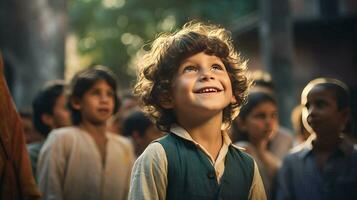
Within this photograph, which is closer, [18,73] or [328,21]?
[18,73]

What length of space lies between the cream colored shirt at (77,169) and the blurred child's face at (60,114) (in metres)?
0.73

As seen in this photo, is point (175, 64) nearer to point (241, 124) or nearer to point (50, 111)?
point (241, 124)

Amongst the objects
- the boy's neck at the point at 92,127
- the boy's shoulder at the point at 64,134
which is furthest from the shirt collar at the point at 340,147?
the boy's shoulder at the point at 64,134

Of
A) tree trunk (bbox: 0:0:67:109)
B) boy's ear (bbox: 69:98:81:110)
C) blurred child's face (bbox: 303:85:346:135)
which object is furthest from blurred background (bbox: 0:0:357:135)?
boy's ear (bbox: 69:98:81:110)

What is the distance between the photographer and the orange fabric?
13.3 ft

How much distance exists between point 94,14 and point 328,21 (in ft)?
32.7

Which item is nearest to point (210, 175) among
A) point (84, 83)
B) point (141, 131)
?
point (84, 83)

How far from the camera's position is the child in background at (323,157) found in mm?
4551

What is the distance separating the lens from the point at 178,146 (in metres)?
3.45

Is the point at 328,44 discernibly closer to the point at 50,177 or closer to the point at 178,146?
the point at 50,177

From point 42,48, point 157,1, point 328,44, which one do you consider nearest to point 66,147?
point 42,48

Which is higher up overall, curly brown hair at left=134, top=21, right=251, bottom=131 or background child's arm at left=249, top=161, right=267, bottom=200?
curly brown hair at left=134, top=21, right=251, bottom=131

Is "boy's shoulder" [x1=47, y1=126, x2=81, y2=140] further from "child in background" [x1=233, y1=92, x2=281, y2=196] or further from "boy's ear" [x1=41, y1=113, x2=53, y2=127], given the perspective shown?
"child in background" [x1=233, y1=92, x2=281, y2=196]

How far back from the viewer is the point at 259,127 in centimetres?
594
